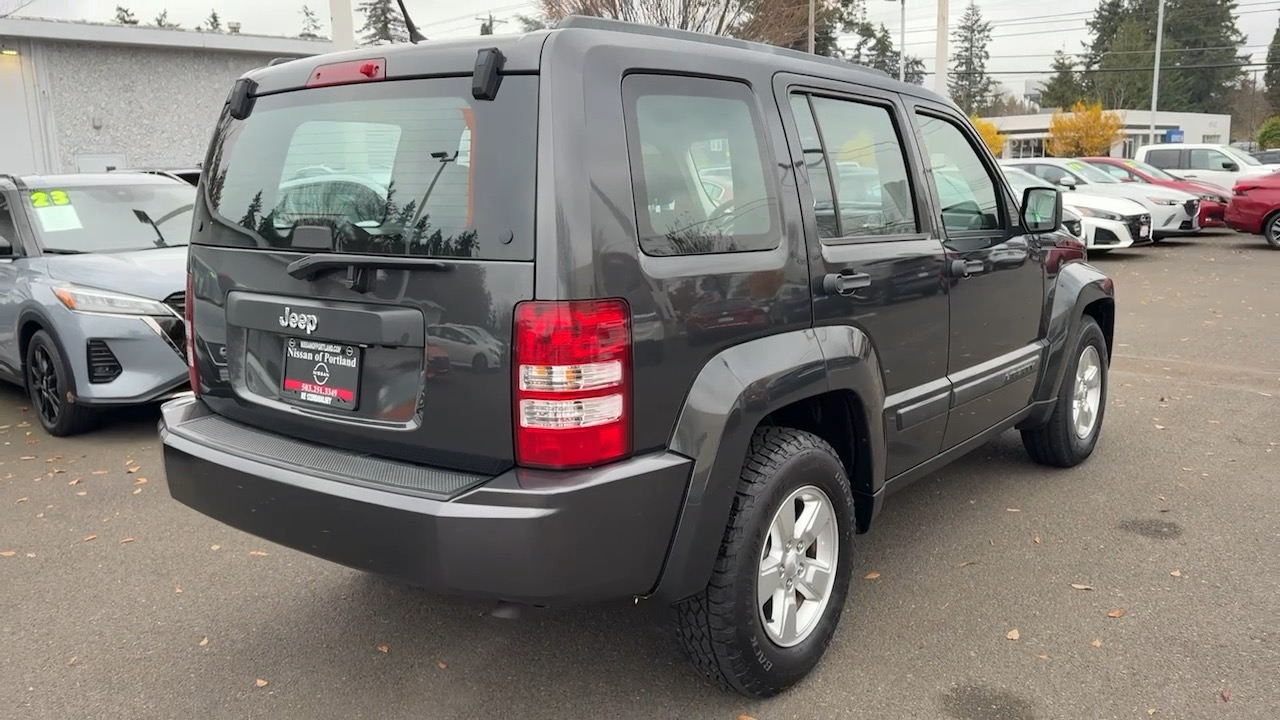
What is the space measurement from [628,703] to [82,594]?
7.61ft

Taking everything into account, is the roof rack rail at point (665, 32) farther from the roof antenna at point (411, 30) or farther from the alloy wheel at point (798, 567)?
the alloy wheel at point (798, 567)

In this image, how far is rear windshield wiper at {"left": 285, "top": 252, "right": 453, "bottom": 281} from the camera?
2.52 meters

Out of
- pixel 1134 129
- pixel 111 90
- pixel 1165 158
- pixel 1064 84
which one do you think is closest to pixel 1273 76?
pixel 1064 84

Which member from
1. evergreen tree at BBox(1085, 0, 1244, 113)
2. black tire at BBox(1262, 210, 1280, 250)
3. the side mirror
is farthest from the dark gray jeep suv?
evergreen tree at BBox(1085, 0, 1244, 113)

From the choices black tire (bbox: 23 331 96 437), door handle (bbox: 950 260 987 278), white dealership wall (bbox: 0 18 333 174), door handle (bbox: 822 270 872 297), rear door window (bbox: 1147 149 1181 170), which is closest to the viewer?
door handle (bbox: 822 270 872 297)

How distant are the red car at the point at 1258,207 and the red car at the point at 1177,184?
860 mm

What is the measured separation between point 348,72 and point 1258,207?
17.0 metres

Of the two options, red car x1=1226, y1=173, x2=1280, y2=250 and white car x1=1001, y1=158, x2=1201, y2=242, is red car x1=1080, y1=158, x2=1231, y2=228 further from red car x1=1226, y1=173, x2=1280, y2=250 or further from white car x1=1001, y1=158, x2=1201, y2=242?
red car x1=1226, y1=173, x2=1280, y2=250

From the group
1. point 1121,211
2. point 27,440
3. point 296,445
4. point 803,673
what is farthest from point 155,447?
point 1121,211

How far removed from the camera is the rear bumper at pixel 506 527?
2.34 metres

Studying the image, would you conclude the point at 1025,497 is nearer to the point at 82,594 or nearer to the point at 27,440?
the point at 82,594

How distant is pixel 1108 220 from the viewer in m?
14.5

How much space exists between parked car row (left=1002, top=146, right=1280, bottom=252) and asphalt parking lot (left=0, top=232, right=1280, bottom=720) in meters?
10.2

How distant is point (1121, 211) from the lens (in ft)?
47.7
